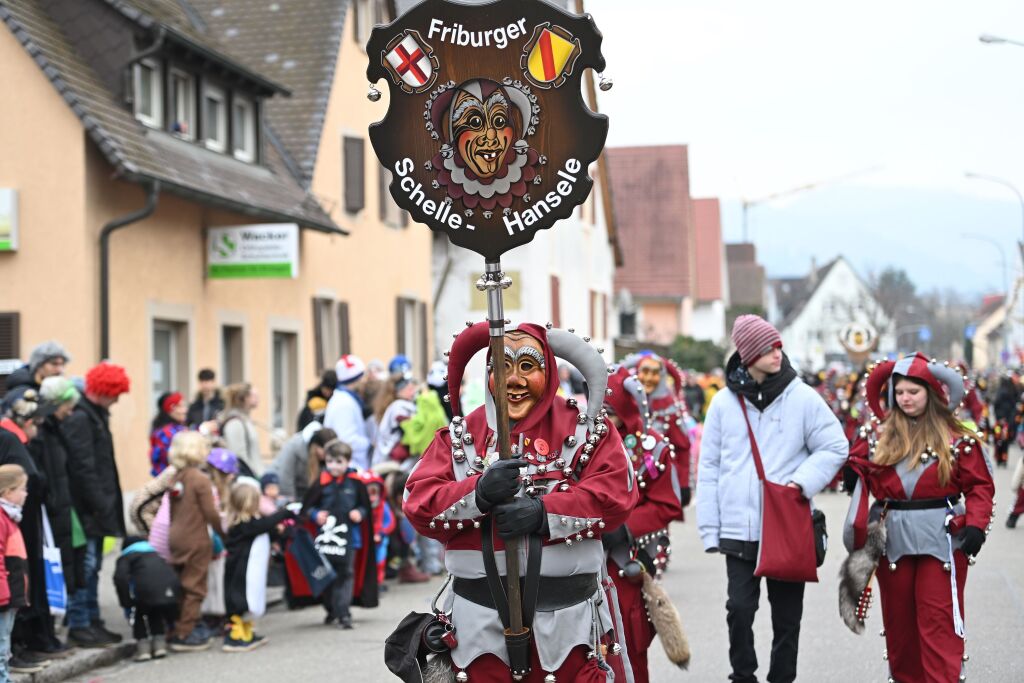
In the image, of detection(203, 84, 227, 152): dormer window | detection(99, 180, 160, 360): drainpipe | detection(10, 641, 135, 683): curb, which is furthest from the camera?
detection(203, 84, 227, 152): dormer window

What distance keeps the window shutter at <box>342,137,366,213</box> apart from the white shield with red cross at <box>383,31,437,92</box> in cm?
2051

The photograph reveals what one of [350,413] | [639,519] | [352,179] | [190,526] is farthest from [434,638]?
[352,179]

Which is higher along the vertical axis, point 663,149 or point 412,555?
point 663,149

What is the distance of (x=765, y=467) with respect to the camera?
749 centimetres

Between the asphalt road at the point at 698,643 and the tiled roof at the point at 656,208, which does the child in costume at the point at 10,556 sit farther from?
the tiled roof at the point at 656,208

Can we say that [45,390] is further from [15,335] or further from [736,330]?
[15,335]

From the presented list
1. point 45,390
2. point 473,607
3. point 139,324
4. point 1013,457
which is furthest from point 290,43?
point 473,607

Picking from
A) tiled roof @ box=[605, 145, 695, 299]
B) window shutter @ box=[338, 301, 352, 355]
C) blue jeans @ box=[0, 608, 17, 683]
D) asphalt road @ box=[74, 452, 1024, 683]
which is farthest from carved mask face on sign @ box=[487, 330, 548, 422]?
tiled roof @ box=[605, 145, 695, 299]

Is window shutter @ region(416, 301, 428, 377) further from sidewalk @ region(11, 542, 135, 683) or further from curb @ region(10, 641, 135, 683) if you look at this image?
curb @ region(10, 641, 135, 683)

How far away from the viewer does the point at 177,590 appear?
1020 centimetres

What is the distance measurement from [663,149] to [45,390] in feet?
166

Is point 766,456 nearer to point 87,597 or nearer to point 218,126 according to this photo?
point 87,597

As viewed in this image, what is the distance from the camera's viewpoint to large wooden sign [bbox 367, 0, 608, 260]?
532 centimetres

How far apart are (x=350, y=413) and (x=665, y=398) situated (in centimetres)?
328
